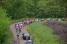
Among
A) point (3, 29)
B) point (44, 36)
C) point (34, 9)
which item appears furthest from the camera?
point (34, 9)

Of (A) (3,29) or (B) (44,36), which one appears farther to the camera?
(B) (44,36)

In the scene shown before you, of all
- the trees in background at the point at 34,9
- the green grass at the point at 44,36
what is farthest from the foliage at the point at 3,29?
the trees in background at the point at 34,9

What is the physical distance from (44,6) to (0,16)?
8.43 m

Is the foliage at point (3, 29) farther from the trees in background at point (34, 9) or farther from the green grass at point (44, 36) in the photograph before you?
the trees in background at point (34, 9)

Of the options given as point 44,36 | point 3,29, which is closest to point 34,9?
point 44,36

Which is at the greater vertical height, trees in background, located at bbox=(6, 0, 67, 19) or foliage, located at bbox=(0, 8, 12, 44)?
foliage, located at bbox=(0, 8, 12, 44)

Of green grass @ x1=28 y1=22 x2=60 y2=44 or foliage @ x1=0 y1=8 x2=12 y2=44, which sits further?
green grass @ x1=28 y1=22 x2=60 y2=44

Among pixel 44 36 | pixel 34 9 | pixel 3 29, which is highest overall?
pixel 3 29

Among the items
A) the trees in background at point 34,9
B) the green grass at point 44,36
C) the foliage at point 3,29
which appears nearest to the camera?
the foliage at point 3,29

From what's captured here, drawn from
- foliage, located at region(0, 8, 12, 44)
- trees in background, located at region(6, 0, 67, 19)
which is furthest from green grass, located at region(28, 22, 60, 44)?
trees in background, located at region(6, 0, 67, 19)

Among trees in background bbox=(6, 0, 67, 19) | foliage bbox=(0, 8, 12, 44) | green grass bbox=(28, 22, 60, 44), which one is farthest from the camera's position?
trees in background bbox=(6, 0, 67, 19)

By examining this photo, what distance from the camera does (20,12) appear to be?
11883 mm

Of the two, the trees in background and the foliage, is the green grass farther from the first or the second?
the trees in background

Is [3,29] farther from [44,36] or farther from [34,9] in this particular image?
[34,9]
